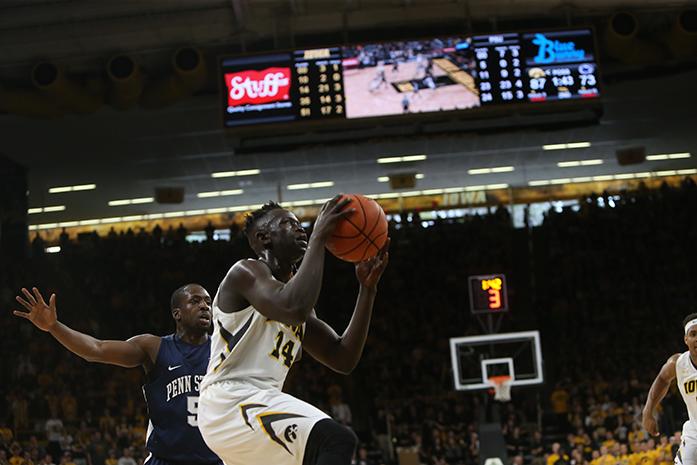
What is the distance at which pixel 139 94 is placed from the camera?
15.3m

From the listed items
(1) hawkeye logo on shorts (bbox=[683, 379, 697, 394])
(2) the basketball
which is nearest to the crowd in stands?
(1) hawkeye logo on shorts (bbox=[683, 379, 697, 394])

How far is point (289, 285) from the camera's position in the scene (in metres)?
3.40

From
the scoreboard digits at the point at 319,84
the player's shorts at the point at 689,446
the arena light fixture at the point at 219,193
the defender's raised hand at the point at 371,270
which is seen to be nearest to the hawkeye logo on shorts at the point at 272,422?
the defender's raised hand at the point at 371,270

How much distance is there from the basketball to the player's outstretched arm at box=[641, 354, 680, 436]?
12.1 ft

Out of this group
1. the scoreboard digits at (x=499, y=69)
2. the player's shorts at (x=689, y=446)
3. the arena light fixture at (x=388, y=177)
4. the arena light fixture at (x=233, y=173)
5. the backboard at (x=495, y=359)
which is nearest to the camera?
the player's shorts at (x=689, y=446)

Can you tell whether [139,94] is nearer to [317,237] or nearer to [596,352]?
[596,352]

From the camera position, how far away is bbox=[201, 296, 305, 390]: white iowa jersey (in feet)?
11.7

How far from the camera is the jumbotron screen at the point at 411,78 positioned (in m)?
11.5

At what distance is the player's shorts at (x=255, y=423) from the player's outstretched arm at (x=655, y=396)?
4008 mm

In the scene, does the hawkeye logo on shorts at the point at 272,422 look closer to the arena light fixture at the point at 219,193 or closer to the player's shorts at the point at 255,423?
the player's shorts at the point at 255,423

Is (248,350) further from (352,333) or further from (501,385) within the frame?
(501,385)

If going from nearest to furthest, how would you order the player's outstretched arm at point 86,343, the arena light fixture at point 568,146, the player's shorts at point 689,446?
the player's outstretched arm at point 86,343
the player's shorts at point 689,446
the arena light fixture at point 568,146

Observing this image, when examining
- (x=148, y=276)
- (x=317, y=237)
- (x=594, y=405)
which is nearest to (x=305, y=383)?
(x=148, y=276)

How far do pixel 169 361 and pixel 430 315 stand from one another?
13.3 m
